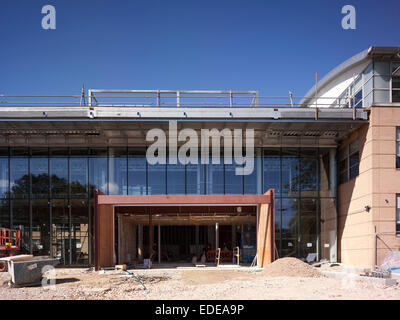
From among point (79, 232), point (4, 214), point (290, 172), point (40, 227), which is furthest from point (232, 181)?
point (4, 214)

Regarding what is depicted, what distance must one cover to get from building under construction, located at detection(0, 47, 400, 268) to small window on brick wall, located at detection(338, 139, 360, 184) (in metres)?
0.12

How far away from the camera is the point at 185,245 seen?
34.1 metres

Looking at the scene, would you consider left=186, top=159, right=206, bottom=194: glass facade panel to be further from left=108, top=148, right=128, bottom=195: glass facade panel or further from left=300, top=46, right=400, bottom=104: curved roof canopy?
left=300, top=46, right=400, bottom=104: curved roof canopy

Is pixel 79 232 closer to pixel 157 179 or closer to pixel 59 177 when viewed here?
pixel 59 177

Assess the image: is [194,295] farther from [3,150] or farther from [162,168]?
[3,150]

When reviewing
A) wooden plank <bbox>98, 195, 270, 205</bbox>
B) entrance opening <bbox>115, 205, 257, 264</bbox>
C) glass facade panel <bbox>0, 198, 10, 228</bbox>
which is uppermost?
wooden plank <bbox>98, 195, 270, 205</bbox>

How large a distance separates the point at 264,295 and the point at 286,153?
15198 millimetres

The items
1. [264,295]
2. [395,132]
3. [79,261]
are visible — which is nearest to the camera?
[264,295]

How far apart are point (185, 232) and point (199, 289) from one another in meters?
19.6

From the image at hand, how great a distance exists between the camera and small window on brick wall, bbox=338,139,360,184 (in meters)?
23.6

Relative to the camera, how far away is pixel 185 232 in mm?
34250

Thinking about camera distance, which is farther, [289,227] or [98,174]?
[98,174]

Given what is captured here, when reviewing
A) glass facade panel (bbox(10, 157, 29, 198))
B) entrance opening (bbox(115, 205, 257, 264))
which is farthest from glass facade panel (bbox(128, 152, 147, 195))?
glass facade panel (bbox(10, 157, 29, 198))
